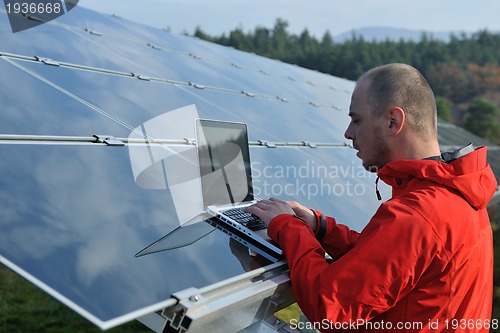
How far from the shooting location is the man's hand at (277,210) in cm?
302

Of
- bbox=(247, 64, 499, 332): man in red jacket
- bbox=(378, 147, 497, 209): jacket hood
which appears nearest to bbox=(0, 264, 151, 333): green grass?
bbox=(247, 64, 499, 332): man in red jacket

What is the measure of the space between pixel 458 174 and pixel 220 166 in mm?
1398

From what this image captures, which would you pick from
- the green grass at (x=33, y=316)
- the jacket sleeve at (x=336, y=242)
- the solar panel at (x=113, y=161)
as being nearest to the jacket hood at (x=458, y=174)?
the jacket sleeve at (x=336, y=242)

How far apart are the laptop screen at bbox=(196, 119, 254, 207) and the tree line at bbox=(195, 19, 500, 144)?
4031 centimetres

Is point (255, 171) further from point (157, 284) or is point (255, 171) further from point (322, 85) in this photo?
point (322, 85)

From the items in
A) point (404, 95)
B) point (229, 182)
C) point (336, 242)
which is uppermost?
point (404, 95)

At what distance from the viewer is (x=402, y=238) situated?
241cm

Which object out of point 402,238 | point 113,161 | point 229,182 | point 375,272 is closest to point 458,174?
point 402,238

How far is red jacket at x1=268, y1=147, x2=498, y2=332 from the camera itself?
2.40 m

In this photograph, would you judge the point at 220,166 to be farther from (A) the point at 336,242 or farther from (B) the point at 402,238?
(B) the point at 402,238

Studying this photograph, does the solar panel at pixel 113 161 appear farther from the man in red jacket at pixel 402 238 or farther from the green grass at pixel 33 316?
the green grass at pixel 33 316

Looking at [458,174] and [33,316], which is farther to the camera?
[33,316]

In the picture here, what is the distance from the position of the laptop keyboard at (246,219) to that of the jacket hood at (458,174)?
78 cm

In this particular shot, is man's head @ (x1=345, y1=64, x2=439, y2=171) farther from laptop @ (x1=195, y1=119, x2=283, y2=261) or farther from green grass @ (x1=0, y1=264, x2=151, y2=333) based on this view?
green grass @ (x1=0, y1=264, x2=151, y2=333)
